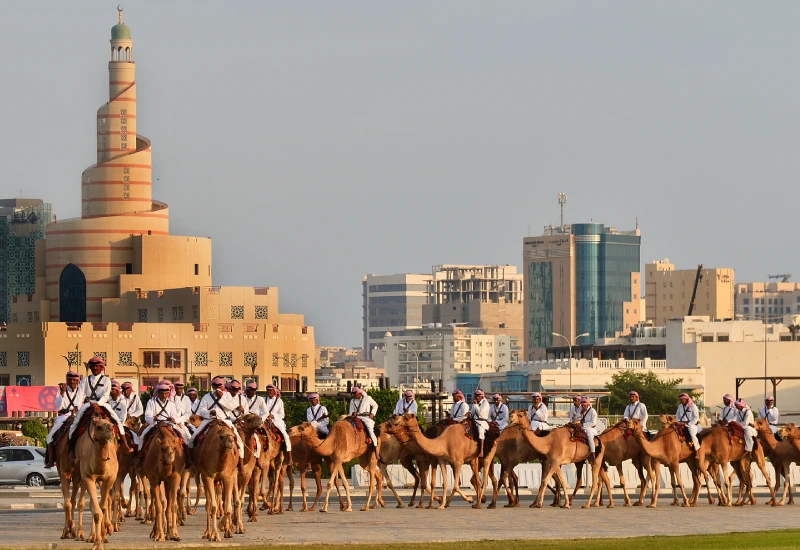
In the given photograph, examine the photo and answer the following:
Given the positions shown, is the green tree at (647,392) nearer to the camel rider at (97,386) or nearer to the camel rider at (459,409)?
the camel rider at (459,409)

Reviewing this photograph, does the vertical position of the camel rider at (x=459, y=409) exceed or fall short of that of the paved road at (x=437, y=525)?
it exceeds it

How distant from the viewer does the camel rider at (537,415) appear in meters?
41.7

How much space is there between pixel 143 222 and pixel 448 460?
385ft

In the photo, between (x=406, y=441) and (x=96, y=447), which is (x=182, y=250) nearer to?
(x=406, y=441)

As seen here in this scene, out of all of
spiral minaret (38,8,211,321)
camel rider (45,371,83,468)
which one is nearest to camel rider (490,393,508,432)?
camel rider (45,371,83,468)

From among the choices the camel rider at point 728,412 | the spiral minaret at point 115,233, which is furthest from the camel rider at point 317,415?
the spiral minaret at point 115,233

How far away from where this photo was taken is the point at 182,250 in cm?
15425

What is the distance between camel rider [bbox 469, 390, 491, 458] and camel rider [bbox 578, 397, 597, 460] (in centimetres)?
208

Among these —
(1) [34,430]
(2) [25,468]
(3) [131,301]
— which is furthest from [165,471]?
(3) [131,301]

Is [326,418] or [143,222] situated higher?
[143,222]

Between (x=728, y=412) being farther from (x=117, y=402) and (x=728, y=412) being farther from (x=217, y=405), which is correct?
(x=117, y=402)

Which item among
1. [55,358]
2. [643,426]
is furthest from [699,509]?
[55,358]

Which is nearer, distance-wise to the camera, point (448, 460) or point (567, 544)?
point (567, 544)

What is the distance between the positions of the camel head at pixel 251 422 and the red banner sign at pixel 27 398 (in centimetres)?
→ 7781
